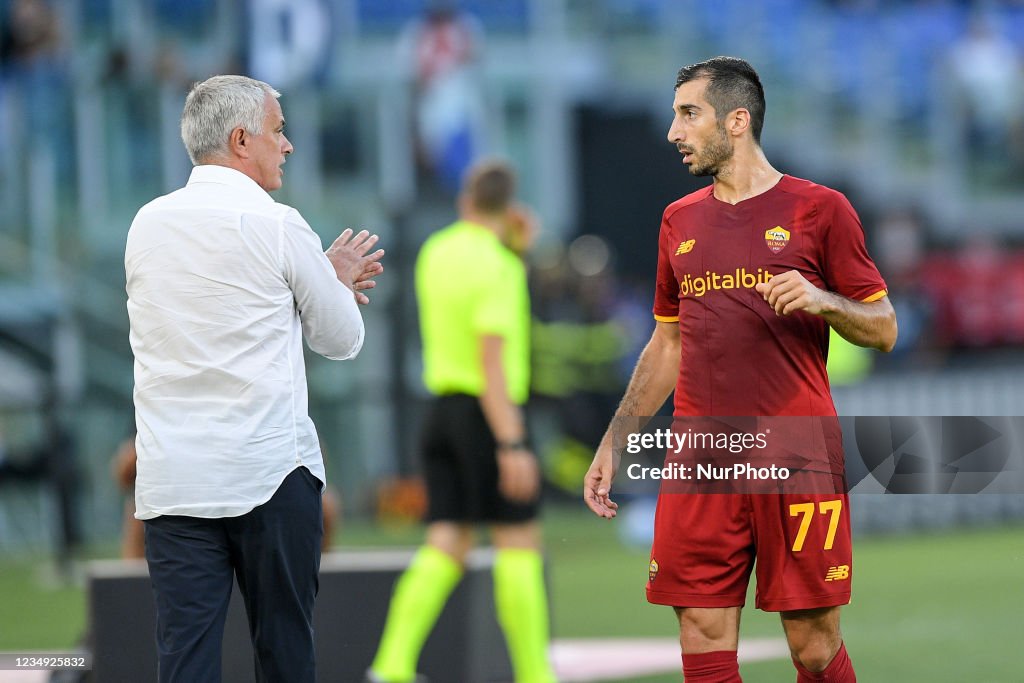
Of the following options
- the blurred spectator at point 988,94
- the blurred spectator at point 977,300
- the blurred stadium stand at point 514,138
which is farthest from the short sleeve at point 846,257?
the blurred spectator at point 988,94

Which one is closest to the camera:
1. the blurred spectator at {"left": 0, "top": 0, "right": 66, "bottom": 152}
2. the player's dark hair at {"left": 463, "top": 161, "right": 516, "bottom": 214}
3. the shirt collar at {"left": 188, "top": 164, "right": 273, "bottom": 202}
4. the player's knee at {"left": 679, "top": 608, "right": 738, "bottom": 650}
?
the shirt collar at {"left": 188, "top": 164, "right": 273, "bottom": 202}

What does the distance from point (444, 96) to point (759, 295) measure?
530 inches

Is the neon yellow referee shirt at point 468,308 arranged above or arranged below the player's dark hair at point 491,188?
below

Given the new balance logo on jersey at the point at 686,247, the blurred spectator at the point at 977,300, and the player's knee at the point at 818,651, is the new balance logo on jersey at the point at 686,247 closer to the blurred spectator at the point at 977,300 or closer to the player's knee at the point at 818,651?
the player's knee at the point at 818,651

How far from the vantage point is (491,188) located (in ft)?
22.7

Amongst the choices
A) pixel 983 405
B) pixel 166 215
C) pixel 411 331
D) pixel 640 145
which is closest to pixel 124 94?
pixel 411 331

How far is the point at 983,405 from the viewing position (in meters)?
14.8

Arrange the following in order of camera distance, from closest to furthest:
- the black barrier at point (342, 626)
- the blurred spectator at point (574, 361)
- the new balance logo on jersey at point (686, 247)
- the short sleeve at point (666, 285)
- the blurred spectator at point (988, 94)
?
the new balance logo on jersey at point (686, 247) < the short sleeve at point (666, 285) < the black barrier at point (342, 626) < the blurred spectator at point (574, 361) < the blurred spectator at point (988, 94)

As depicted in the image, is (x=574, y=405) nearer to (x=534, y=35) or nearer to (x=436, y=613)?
(x=534, y=35)

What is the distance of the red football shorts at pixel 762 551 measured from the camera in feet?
15.0

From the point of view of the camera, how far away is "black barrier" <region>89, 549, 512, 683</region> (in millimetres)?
5781

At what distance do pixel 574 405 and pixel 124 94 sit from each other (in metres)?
6.19

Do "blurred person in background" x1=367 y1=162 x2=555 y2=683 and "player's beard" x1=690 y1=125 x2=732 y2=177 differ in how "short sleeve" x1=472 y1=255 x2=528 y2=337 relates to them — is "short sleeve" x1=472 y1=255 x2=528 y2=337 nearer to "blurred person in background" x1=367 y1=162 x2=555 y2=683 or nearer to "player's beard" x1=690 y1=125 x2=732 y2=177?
"blurred person in background" x1=367 y1=162 x2=555 y2=683

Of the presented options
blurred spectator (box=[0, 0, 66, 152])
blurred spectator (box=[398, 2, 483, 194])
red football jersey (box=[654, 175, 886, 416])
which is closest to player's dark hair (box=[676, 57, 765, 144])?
red football jersey (box=[654, 175, 886, 416])
